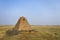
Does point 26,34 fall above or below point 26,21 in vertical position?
below

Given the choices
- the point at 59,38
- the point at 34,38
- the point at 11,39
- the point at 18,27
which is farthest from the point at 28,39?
the point at 18,27

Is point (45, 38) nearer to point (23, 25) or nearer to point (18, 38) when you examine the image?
point (18, 38)

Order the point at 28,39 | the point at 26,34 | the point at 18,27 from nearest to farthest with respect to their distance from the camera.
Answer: the point at 28,39
the point at 26,34
the point at 18,27

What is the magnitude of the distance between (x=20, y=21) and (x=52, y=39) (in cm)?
1238

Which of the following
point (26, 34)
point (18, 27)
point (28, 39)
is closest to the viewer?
point (28, 39)

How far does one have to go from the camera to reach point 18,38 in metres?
31.9

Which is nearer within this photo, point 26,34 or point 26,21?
point 26,34

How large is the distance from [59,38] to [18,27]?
1273 centimetres

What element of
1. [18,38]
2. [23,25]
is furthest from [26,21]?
[18,38]

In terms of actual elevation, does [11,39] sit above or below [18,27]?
below

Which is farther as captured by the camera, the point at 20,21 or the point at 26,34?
the point at 20,21

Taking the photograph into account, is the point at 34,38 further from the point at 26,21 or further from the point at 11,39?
the point at 26,21

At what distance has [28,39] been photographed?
102 feet

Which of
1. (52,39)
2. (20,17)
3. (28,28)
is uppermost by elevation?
(20,17)
